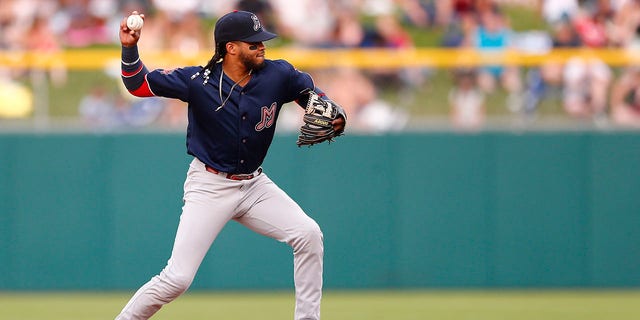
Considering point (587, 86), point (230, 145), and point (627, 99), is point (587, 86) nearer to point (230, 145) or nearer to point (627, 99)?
point (627, 99)

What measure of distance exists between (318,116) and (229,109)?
56 cm

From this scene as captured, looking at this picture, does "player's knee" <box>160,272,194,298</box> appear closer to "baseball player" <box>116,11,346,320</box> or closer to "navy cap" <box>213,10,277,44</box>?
"baseball player" <box>116,11,346,320</box>

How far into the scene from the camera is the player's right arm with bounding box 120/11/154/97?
6703 millimetres

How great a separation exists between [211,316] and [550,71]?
4.20 metres

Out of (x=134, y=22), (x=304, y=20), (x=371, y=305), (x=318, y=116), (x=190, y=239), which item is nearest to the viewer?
(x=134, y=22)

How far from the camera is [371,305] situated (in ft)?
33.8

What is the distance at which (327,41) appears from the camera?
474 inches

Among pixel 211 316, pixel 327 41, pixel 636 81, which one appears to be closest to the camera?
pixel 211 316

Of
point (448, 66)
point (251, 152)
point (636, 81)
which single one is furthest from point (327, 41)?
point (251, 152)

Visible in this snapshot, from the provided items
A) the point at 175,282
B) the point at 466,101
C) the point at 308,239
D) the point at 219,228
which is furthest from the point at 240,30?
the point at 466,101

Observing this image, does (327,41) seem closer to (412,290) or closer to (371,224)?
(371,224)

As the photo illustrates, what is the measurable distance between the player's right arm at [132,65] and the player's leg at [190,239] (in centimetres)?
61

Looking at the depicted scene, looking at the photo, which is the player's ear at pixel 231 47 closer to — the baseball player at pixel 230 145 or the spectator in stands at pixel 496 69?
the baseball player at pixel 230 145

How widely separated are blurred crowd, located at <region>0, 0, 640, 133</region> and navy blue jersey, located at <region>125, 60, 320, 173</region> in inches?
166
